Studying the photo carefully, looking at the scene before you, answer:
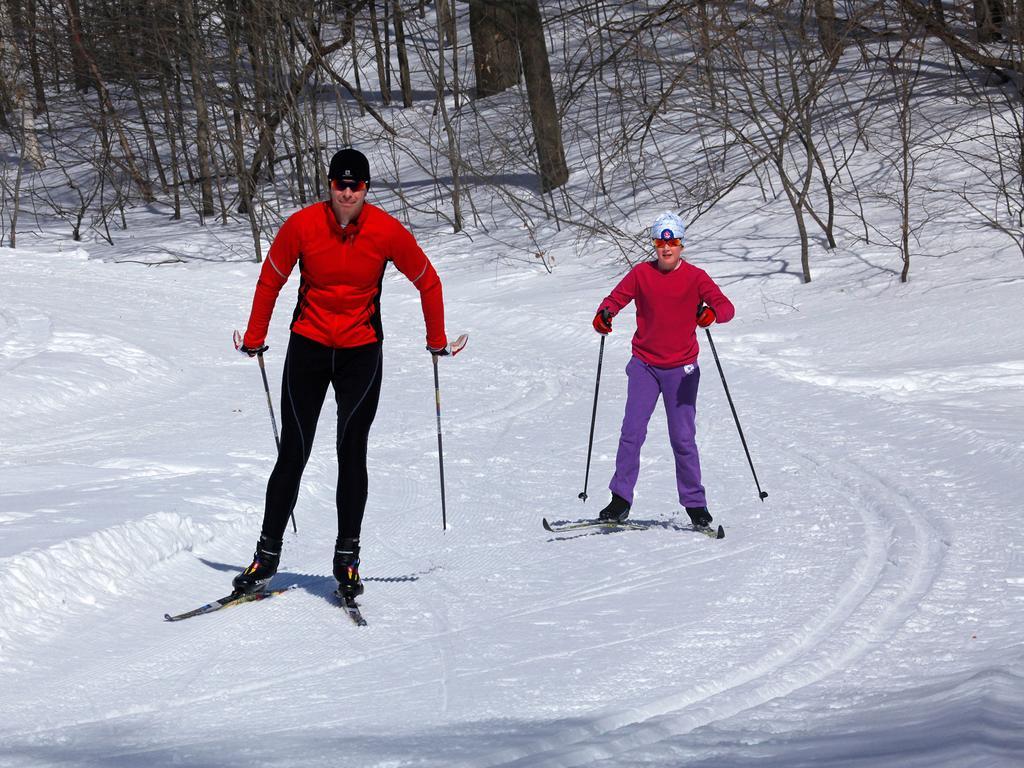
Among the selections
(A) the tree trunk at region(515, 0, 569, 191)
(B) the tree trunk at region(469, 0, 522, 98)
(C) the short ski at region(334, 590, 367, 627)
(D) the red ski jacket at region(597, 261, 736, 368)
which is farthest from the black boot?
(B) the tree trunk at region(469, 0, 522, 98)

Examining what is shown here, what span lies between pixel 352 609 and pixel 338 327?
1262mm

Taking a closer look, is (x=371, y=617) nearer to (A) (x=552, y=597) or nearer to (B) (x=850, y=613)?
(A) (x=552, y=597)

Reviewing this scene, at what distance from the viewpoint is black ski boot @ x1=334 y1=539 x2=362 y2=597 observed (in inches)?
234

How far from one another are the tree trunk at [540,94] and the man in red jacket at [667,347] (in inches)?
597

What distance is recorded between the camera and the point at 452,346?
6.42m

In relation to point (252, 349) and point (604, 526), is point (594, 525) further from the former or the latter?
point (252, 349)

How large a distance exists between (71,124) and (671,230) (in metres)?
31.9

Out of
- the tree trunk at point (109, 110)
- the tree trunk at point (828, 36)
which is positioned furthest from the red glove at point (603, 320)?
the tree trunk at point (109, 110)

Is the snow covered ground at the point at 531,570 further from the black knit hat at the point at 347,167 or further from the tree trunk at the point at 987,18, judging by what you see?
the tree trunk at the point at 987,18

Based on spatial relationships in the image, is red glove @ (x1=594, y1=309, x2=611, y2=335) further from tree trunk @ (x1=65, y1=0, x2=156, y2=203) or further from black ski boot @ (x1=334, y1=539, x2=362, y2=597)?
tree trunk @ (x1=65, y1=0, x2=156, y2=203)

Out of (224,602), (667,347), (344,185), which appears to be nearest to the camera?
(344,185)

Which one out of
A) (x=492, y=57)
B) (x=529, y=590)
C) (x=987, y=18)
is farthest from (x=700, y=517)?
(x=492, y=57)

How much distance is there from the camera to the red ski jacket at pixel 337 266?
18.7ft

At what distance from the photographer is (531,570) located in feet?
21.7
